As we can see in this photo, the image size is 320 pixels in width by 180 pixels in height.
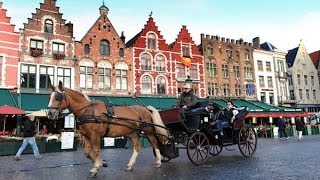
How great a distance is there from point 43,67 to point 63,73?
1.71m

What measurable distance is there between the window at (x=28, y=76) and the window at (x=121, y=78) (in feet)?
24.5

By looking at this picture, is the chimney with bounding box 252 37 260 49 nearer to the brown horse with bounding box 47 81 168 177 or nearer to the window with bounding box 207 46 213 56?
the window with bounding box 207 46 213 56

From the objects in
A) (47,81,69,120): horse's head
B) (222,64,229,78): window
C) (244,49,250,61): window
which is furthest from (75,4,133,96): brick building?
(47,81,69,120): horse's head

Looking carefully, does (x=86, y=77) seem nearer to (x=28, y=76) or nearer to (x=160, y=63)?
(x=28, y=76)

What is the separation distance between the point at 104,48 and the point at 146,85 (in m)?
5.46

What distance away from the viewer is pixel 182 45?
116ft

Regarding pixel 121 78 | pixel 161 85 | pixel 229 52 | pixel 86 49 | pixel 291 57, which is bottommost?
pixel 161 85

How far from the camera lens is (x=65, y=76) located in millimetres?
27391

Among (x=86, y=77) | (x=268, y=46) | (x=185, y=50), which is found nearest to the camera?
(x=86, y=77)

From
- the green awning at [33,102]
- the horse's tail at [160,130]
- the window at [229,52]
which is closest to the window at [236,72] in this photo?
the window at [229,52]

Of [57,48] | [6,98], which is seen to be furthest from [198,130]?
[57,48]

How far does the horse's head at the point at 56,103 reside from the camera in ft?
23.8

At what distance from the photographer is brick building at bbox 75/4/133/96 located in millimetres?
28425

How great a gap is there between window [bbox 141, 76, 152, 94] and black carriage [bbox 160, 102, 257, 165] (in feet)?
68.5
